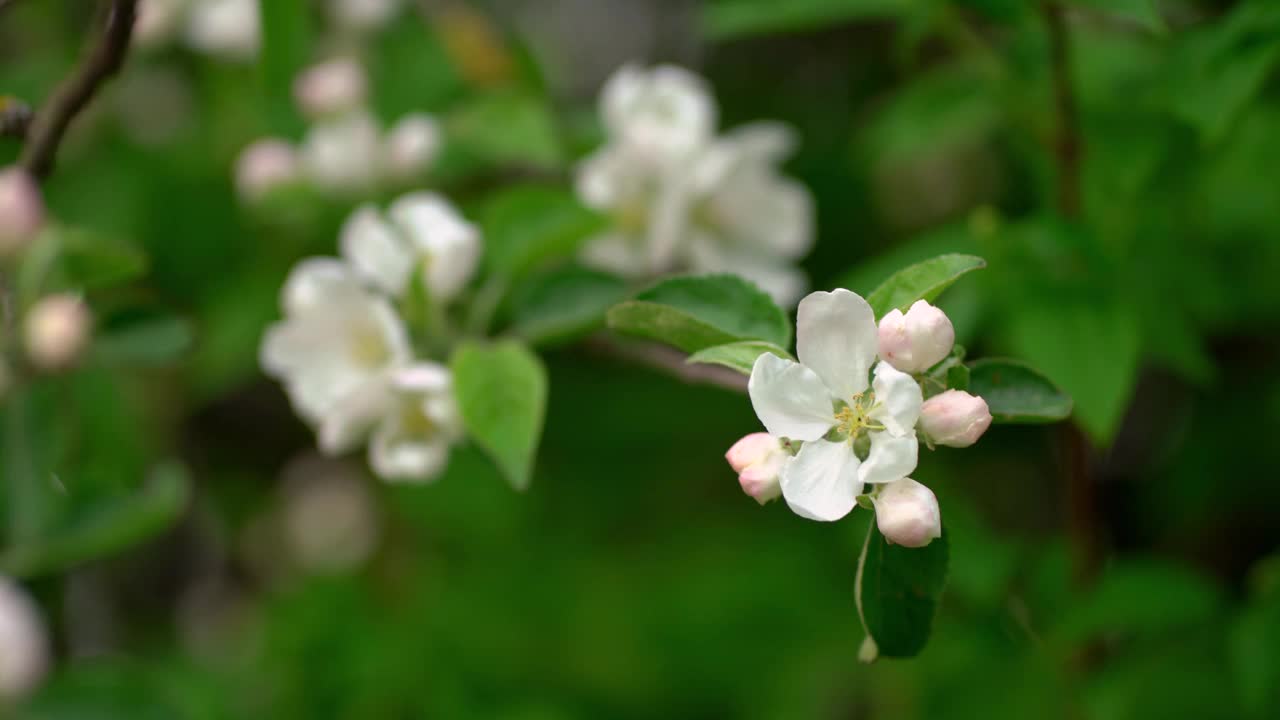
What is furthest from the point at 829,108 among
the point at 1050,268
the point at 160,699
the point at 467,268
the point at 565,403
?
the point at 160,699

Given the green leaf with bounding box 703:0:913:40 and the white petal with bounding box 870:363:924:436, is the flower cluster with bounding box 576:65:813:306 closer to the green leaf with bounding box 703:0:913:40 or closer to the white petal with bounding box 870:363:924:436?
the green leaf with bounding box 703:0:913:40

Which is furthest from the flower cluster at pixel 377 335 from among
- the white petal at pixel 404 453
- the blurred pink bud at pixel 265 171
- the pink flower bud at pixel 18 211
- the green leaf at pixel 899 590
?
the green leaf at pixel 899 590

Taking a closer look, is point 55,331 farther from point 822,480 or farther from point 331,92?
point 822,480

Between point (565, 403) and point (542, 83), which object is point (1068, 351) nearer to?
point (542, 83)

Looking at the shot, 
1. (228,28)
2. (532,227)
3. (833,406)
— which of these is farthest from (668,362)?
(228,28)

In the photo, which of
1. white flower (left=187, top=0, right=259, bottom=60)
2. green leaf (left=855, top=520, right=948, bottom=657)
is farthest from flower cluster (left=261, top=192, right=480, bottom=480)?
white flower (left=187, top=0, right=259, bottom=60)

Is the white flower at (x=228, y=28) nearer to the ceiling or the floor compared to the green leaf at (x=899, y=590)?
nearer to the floor

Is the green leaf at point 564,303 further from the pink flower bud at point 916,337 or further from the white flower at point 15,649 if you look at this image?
the white flower at point 15,649
